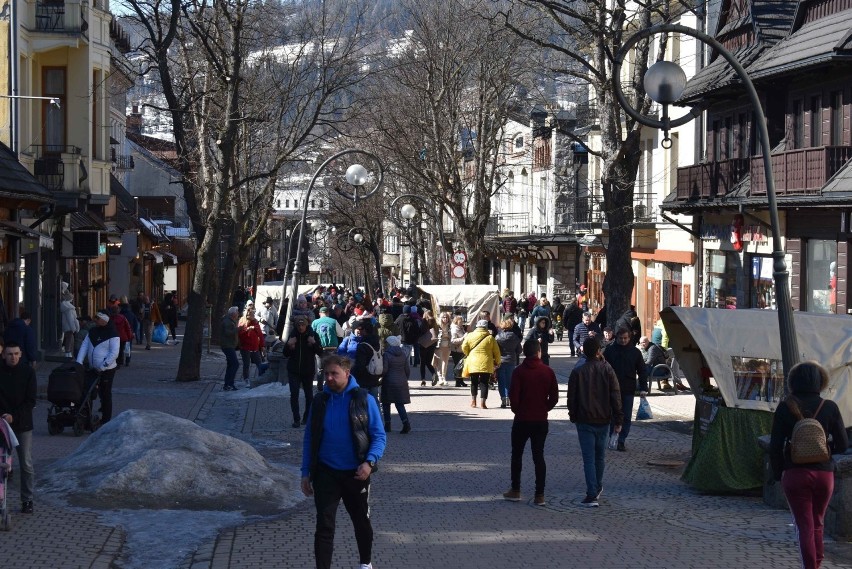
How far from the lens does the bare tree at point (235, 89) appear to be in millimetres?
25703

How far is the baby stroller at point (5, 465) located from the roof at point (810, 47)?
18211mm

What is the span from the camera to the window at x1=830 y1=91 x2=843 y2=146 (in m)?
25.6

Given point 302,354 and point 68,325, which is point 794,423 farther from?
point 68,325

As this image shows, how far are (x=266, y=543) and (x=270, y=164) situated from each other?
3480cm

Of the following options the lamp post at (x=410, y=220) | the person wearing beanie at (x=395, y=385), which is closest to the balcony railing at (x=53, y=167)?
the person wearing beanie at (x=395, y=385)

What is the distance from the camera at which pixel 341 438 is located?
A: 8.18m

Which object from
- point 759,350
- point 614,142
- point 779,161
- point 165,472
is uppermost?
point 614,142

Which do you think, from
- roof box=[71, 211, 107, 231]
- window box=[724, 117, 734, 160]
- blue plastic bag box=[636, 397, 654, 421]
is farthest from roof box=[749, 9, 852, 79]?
roof box=[71, 211, 107, 231]

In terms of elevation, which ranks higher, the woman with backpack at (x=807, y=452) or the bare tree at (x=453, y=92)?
the bare tree at (x=453, y=92)

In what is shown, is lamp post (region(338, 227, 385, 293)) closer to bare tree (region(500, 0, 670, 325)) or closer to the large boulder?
bare tree (region(500, 0, 670, 325))

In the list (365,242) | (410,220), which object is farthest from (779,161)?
(365,242)

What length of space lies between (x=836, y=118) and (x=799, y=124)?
2027 millimetres

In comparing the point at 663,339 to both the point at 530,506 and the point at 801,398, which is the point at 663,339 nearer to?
the point at 530,506

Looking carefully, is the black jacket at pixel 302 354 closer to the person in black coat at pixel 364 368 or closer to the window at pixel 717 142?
the person in black coat at pixel 364 368
